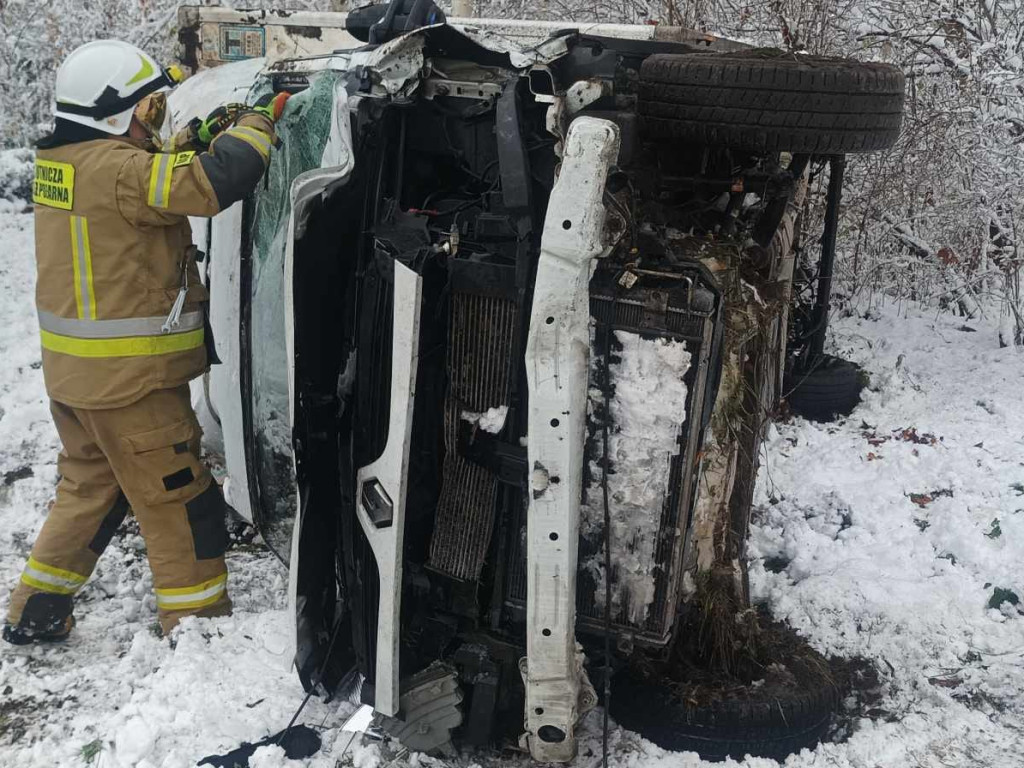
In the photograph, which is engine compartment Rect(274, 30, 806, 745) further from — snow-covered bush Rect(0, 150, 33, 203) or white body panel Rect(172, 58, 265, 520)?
snow-covered bush Rect(0, 150, 33, 203)

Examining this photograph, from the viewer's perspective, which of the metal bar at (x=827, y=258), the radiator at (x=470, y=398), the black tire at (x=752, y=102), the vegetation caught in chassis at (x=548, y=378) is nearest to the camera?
the vegetation caught in chassis at (x=548, y=378)

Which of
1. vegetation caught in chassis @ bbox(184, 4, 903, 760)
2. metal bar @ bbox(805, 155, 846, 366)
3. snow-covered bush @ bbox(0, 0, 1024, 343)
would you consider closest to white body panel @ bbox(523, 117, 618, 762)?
vegetation caught in chassis @ bbox(184, 4, 903, 760)

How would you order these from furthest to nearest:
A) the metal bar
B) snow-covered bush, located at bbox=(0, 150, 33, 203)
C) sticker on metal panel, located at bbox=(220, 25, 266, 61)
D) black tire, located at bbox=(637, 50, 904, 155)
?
snow-covered bush, located at bbox=(0, 150, 33, 203)
sticker on metal panel, located at bbox=(220, 25, 266, 61)
the metal bar
black tire, located at bbox=(637, 50, 904, 155)

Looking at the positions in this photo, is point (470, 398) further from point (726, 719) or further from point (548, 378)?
point (726, 719)

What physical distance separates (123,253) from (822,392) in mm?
3649

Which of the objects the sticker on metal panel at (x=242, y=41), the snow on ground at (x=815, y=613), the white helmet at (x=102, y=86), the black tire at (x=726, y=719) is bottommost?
the snow on ground at (x=815, y=613)

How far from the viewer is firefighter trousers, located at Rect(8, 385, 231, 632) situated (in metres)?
3.01

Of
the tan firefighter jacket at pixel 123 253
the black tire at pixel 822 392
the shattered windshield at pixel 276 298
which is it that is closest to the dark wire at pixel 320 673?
the shattered windshield at pixel 276 298

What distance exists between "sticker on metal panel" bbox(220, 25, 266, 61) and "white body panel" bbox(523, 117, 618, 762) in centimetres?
354

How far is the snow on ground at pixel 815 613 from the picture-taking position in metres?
2.48

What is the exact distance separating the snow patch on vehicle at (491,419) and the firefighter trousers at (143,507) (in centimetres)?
126

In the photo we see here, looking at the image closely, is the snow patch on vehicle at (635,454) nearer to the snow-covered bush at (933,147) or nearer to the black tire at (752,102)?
the black tire at (752,102)

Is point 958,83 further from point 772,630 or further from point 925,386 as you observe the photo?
point 772,630

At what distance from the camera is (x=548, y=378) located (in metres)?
2.04
